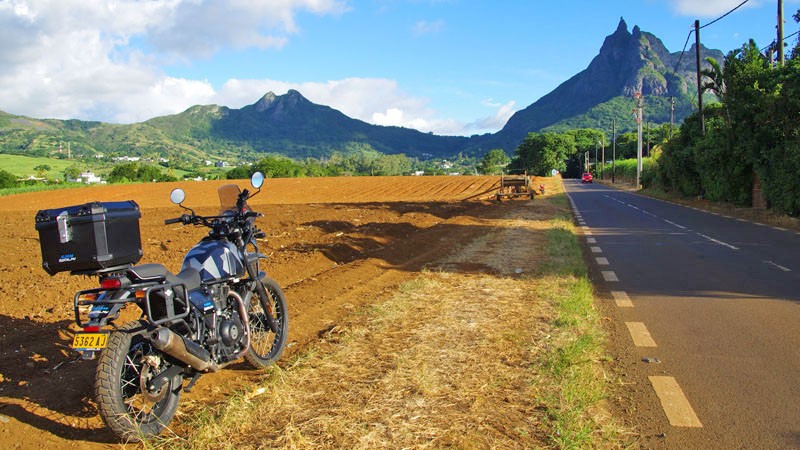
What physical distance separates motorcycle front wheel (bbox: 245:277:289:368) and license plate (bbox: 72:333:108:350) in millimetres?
1546

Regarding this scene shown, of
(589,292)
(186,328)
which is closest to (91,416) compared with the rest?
(186,328)

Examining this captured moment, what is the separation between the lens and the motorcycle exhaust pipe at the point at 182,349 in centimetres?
360

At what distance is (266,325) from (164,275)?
156 centimetres

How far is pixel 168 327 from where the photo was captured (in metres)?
3.83

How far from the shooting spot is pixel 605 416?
12.8 ft

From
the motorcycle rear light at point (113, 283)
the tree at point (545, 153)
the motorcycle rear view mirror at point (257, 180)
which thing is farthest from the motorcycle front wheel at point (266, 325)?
the tree at point (545, 153)

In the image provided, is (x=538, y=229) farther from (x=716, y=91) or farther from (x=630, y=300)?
(x=716, y=91)

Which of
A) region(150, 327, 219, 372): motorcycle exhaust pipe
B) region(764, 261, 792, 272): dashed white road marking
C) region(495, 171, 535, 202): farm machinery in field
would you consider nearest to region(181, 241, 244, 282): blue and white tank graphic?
region(150, 327, 219, 372): motorcycle exhaust pipe

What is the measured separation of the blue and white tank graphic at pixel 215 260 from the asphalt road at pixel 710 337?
10.5ft

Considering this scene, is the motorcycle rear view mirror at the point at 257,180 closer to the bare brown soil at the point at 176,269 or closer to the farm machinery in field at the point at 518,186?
the bare brown soil at the point at 176,269

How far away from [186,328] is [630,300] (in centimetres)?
579

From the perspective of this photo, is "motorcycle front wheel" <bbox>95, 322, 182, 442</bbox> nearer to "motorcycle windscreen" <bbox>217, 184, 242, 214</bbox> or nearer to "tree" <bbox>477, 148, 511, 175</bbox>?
"motorcycle windscreen" <bbox>217, 184, 242, 214</bbox>

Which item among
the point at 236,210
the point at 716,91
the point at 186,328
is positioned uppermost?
the point at 716,91

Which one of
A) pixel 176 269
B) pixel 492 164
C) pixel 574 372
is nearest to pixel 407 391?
pixel 574 372
